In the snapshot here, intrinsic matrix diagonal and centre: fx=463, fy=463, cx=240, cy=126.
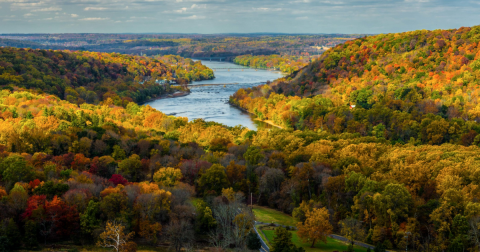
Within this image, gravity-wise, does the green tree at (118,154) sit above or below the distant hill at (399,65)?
below

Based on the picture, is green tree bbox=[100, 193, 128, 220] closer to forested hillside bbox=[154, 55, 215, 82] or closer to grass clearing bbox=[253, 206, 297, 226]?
grass clearing bbox=[253, 206, 297, 226]

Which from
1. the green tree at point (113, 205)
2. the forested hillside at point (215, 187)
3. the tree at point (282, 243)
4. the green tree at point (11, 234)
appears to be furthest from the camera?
the green tree at point (113, 205)

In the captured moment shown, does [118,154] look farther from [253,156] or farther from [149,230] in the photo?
[149,230]

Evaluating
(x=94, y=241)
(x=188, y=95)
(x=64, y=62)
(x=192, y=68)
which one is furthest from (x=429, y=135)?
(x=192, y=68)

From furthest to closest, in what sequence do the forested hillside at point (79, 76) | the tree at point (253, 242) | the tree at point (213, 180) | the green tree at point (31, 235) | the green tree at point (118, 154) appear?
the forested hillside at point (79, 76) < the green tree at point (118, 154) < the tree at point (213, 180) < the tree at point (253, 242) < the green tree at point (31, 235)

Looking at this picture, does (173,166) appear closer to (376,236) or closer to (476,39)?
(376,236)

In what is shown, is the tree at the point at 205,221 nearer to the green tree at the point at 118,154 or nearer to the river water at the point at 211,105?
the green tree at the point at 118,154

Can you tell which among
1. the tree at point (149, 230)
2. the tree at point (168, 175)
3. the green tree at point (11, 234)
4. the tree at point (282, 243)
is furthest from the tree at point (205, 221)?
the green tree at point (11, 234)
